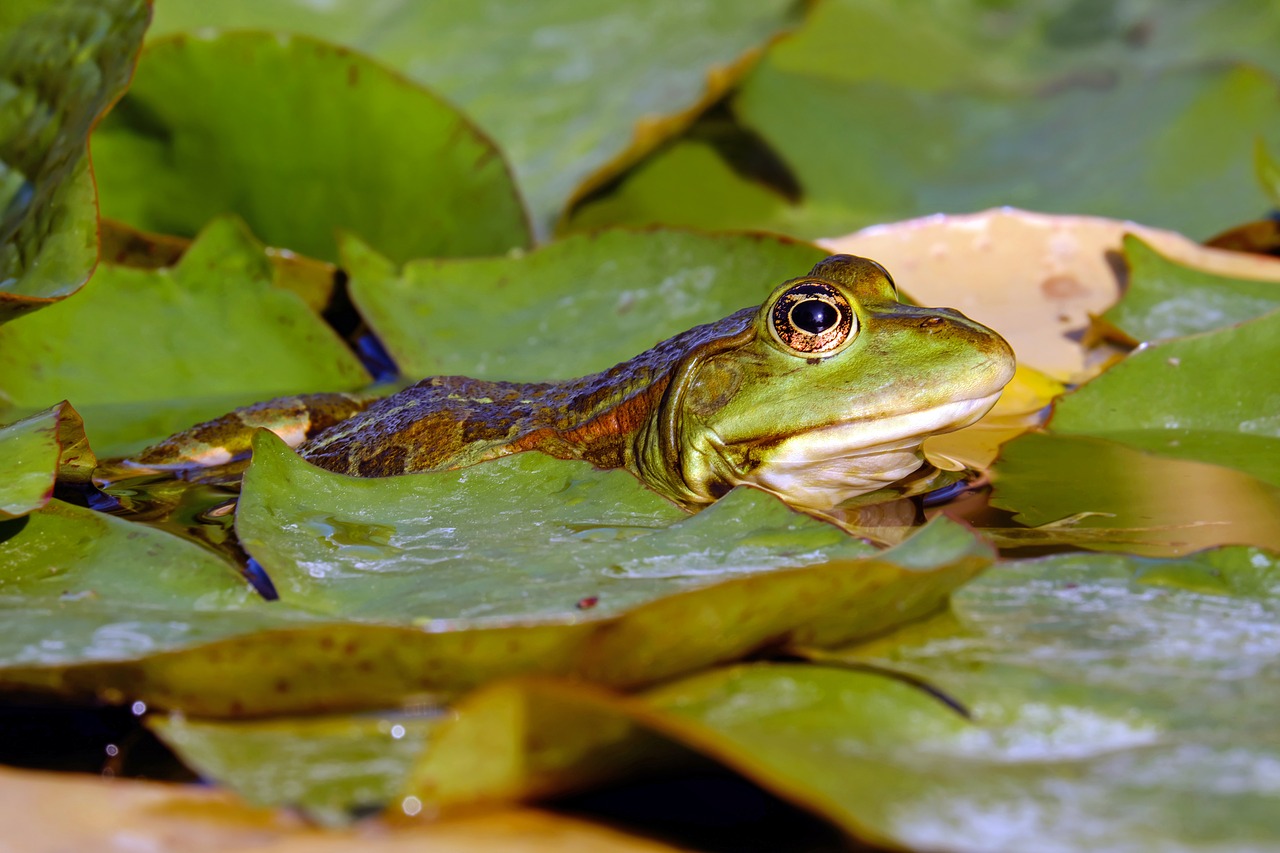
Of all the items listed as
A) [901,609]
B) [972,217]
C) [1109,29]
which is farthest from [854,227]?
[901,609]

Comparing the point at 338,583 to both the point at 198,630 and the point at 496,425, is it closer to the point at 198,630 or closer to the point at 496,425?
the point at 198,630

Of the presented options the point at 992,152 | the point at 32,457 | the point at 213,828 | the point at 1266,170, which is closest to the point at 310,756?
the point at 213,828

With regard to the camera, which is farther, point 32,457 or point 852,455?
point 852,455

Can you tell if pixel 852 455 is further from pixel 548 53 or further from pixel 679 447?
pixel 548 53

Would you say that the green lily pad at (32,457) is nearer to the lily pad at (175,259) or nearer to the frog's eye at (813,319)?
the lily pad at (175,259)

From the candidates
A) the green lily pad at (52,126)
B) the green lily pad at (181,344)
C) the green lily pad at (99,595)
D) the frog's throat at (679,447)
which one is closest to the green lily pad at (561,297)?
the green lily pad at (181,344)

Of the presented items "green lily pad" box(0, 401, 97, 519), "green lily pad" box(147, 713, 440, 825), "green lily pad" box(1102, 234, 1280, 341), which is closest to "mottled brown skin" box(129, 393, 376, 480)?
"green lily pad" box(0, 401, 97, 519)
